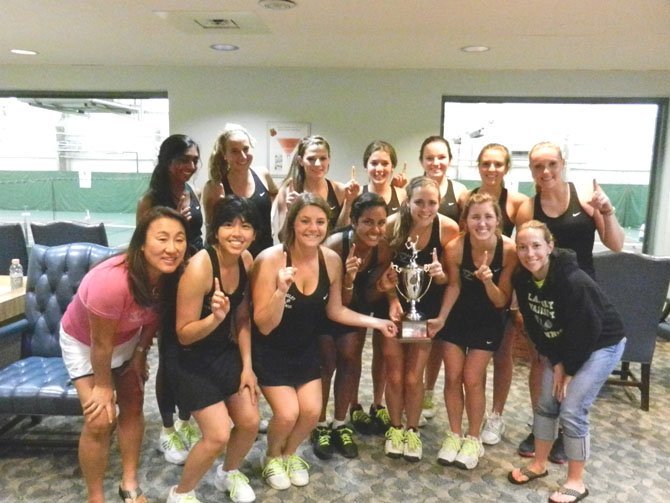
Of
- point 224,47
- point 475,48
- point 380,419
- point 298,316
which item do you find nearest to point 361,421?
point 380,419

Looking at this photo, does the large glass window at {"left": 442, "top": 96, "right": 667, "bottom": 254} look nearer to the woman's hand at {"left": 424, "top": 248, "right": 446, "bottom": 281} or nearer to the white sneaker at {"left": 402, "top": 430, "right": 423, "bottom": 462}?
the woman's hand at {"left": 424, "top": 248, "right": 446, "bottom": 281}

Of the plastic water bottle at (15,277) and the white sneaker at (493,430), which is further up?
the plastic water bottle at (15,277)

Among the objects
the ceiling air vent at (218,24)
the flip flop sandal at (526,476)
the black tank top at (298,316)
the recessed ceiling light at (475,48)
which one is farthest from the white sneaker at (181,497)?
the recessed ceiling light at (475,48)

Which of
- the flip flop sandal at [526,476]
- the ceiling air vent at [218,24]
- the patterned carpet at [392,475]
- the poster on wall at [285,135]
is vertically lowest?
the patterned carpet at [392,475]

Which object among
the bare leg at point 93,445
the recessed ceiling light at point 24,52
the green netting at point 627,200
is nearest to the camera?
the bare leg at point 93,445

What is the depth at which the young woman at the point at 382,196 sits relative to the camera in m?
2.71

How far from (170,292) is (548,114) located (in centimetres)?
791

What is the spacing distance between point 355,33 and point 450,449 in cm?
263

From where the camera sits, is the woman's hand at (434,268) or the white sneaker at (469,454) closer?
the woman's hand at (434,268)

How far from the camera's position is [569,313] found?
216 centimetres

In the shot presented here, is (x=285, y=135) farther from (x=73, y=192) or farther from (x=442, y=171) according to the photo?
(x=73, y=192)

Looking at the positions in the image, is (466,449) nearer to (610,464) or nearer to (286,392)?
(610,464)

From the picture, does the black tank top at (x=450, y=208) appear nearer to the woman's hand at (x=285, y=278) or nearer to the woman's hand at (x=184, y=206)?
the woman's hand at (x=285, y=278)

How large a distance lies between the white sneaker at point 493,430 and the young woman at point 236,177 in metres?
1.55
